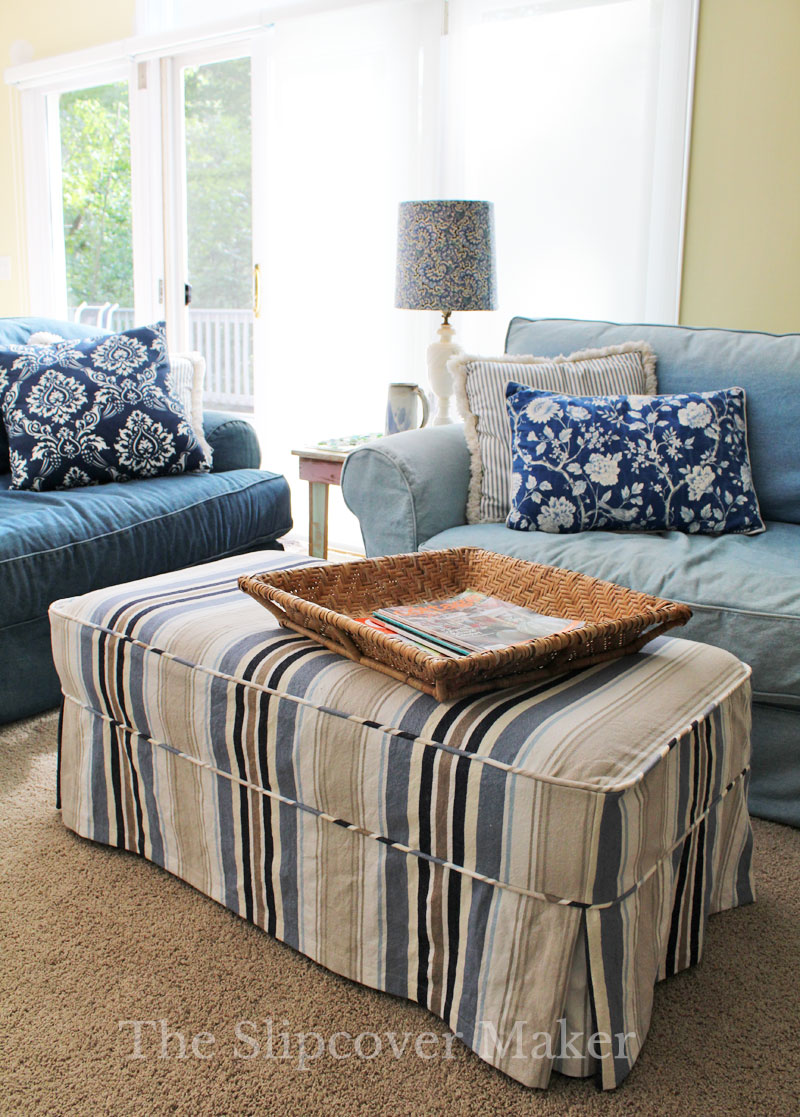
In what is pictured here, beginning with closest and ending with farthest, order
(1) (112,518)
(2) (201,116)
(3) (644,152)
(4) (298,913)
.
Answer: (4) (298,913) → (1) (112,518) → (3) (644,152) → (2) (201,116)

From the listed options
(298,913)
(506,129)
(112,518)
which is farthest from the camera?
(506,129)

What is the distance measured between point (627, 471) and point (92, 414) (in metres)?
1.30

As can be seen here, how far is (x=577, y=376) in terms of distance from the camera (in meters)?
2.13

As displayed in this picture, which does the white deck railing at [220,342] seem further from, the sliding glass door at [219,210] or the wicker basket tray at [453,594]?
the wicker basket tray at [453,594]

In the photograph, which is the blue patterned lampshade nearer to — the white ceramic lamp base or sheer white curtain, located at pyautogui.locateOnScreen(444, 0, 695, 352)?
the white ceramic lamp base

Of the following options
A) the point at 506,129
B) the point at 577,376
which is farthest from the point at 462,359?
the point at 506,129

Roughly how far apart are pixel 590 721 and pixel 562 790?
114 mm

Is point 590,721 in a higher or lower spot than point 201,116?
lower

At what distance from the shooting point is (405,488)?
196 centimetres

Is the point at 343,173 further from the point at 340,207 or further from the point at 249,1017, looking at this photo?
the point at 249,1017

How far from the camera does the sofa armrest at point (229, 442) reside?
2.62 metres

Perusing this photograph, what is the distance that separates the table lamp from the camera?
247 cm

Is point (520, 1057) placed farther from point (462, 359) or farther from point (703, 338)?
point (703, 338)

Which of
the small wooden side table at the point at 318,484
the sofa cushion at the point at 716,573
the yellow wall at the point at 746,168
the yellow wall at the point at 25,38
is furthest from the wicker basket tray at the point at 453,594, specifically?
the yellow wall at the point at 25,38
